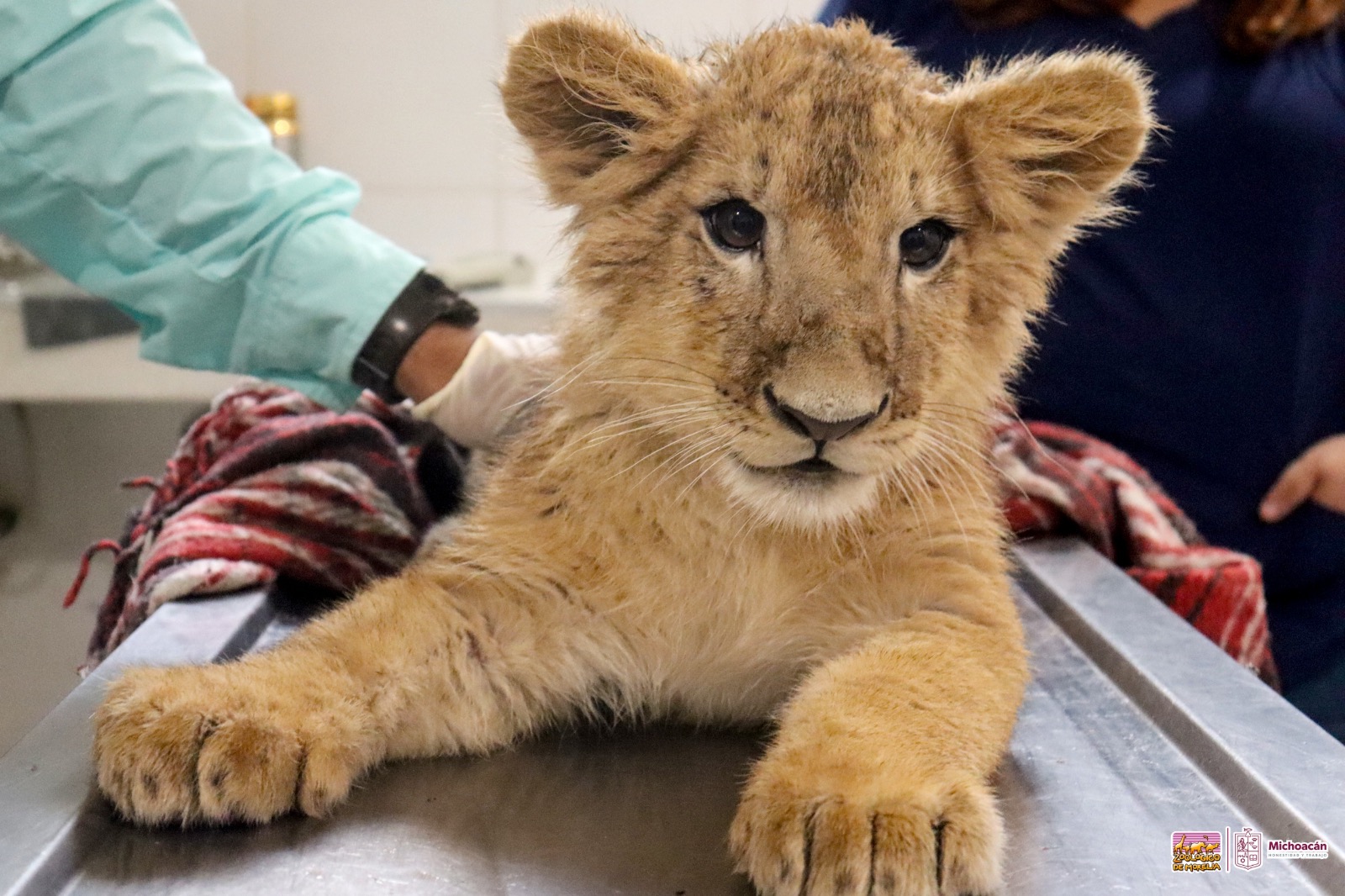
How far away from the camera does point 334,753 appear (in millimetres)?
1152

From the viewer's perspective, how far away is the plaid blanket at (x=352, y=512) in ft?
5.38

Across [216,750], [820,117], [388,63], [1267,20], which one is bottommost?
[216,750]

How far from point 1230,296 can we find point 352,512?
169 centimetres

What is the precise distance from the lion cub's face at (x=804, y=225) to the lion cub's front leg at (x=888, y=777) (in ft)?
0.65

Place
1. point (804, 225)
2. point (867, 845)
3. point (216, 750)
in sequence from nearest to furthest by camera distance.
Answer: point (867, 845) → point (216, 750) → point (804, 225)

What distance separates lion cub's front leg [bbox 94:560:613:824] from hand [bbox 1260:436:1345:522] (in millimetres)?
1549

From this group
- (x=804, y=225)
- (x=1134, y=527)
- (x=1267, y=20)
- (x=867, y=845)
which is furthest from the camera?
(x=1267, y=20)

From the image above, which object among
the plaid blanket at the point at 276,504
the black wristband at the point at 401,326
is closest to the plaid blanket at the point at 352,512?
the plaid blanket at the point at 276,504

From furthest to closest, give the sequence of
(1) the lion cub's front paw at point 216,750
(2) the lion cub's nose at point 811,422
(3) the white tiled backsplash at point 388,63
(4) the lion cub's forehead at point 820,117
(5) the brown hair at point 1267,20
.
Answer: (3) the white tiled backsplash at point 388,63, (5) the brown hair at point 1267,20, (4) the lion cub's forehead at point 820,117, (2) the lion cub's nose at point 811,422, (1) the lion cub's front paw at point 216,750

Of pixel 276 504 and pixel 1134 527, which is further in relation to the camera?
pixel 1134 527

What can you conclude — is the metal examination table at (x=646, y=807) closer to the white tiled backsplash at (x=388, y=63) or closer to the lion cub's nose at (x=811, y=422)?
the lion cub's nose at (x=811, y=422)

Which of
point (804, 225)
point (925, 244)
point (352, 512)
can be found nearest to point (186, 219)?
point (352, 512)

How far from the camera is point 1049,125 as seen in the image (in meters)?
1.42

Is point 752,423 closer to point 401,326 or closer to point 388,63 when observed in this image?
point 401,326
